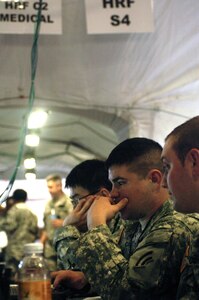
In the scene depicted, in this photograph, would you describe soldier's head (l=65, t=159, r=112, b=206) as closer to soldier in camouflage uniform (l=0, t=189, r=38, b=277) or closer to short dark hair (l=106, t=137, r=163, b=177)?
short dark hair (l=106, t=137, r=163, b=177)

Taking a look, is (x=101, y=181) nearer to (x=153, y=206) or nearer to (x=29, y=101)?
(x=153, y=206)

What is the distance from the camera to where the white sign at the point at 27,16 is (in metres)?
3.29

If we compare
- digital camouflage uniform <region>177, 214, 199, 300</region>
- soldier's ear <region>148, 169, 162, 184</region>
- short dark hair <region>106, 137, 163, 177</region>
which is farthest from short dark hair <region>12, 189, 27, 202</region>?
digital camouflage uniform <region>177, 214, 199, 300</region>

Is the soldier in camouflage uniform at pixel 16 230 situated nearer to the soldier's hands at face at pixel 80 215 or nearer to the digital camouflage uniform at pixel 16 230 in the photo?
the digital camouflage uniform at pixel 16 230

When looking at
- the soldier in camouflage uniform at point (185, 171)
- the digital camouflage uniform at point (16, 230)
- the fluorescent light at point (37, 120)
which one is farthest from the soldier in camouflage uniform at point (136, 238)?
the digital camouflage uniform at point (16, 230)

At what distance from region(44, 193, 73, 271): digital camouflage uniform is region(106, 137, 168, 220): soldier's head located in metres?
4.05

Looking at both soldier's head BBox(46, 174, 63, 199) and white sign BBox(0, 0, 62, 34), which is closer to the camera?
white sign BBox(0, 0, 62, 34)

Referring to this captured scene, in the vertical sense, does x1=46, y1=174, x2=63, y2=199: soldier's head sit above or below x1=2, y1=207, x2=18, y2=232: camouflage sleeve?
above

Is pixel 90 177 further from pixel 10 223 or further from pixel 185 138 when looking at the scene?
pixel 10 223

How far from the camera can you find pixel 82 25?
3479 millimetres

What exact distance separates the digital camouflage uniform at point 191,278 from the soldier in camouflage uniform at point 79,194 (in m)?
1.00

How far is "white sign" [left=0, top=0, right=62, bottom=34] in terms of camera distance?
10.8 ft

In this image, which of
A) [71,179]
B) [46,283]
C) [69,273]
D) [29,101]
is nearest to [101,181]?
[71,179]

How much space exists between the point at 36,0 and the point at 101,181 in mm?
1267
